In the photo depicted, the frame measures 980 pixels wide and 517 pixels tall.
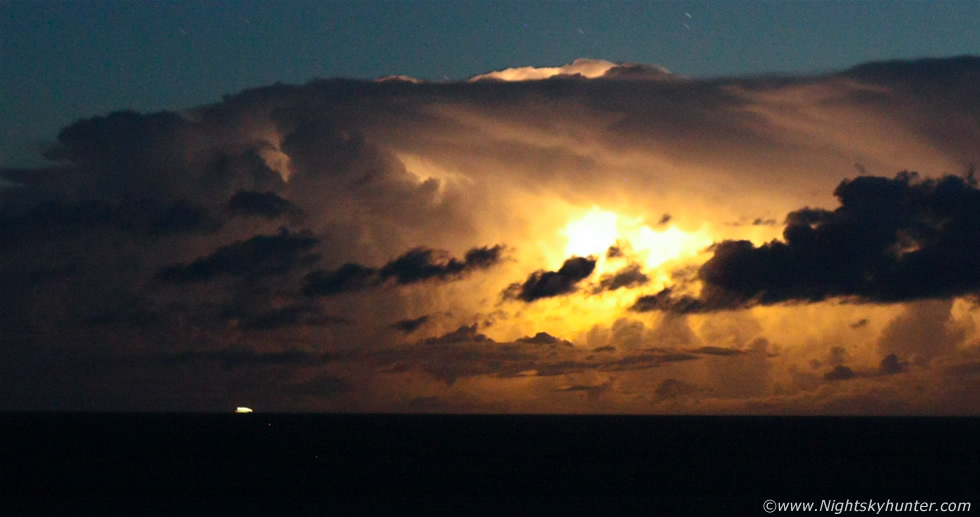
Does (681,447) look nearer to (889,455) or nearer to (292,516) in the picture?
(889,455)

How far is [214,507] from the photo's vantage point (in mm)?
56375

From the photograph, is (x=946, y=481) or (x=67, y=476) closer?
(x=946, y=481)

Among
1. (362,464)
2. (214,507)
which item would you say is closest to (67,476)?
(362,464)

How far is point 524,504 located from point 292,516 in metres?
15.0

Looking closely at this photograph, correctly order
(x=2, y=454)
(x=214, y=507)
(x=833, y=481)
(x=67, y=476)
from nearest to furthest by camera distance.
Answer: (x=214, y=507) < (x=833, y=481) < (x=67, y=476) < (x=2, y=454)

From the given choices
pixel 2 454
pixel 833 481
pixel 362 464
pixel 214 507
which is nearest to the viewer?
pixel 214 507

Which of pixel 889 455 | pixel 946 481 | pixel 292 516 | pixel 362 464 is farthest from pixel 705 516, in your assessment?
pixel 889 455

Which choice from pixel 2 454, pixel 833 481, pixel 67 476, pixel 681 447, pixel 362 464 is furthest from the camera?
pixel 681 447

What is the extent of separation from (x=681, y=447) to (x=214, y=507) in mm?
104250

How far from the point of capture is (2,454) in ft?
408

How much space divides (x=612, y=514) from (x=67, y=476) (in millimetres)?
60388

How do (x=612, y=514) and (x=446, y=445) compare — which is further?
(x=446, y=445)

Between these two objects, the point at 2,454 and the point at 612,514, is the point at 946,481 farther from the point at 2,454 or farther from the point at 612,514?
the point at 2,454

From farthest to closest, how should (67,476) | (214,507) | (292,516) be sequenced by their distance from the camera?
(67,476), (214,507), (292,516)
